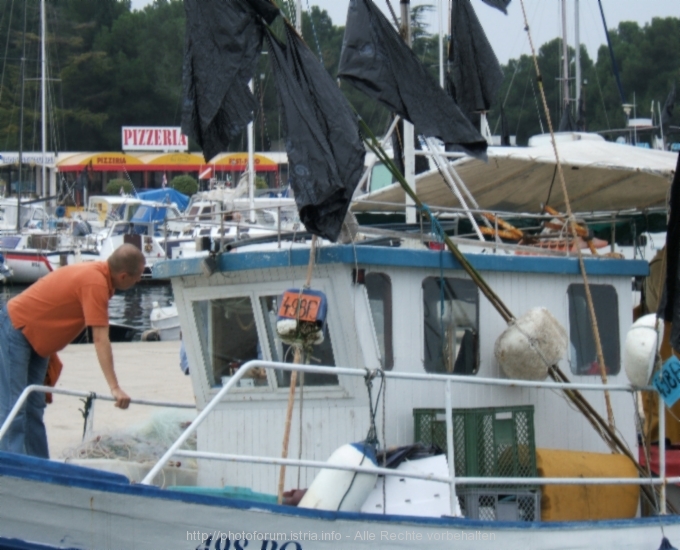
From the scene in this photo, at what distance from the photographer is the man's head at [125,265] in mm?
6305

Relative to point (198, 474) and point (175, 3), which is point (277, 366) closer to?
point (198, 474)

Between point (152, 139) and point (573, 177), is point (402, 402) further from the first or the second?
point (152, 139)

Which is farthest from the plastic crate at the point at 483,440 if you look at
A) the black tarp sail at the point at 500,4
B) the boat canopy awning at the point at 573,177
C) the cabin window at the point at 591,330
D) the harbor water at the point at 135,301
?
the harbor water at the point at 135,301

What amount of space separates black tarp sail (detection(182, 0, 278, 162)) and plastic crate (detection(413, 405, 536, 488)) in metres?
2.14

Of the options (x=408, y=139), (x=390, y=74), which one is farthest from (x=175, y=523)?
(x=408, y=139)

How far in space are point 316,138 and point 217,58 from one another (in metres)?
0.85

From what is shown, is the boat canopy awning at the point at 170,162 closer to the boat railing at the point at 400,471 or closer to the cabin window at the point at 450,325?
the cabin window at the point at 450,325

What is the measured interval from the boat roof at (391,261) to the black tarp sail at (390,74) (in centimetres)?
86

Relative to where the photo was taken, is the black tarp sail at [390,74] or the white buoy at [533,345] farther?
the black tarp sail at [390,74]

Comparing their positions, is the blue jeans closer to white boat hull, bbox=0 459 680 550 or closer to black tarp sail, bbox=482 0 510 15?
white boat hull, bbox=0 459 680 550

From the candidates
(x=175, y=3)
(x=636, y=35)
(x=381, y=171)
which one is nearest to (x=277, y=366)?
(x=381, y=171)

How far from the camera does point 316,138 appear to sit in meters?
6.16

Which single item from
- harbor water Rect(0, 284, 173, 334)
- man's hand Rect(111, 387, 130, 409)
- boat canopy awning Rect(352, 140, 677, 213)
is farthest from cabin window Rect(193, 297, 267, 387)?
harbor water Rect(0, 284, 173, 334)

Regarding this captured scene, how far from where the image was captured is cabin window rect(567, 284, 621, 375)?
23.1 feet
